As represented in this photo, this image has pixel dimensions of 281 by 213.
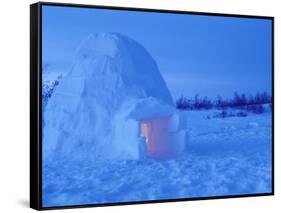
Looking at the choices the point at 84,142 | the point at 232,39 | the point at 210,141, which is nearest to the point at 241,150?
the point at 210,141

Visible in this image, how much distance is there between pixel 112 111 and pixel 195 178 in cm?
141

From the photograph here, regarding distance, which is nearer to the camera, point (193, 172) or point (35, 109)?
point (35, 109)

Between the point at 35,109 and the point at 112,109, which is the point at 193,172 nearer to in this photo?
the point at 112,109

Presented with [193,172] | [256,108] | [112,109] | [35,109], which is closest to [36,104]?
[35,109]

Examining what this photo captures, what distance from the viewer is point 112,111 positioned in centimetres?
965

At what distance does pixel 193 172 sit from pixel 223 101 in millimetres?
989

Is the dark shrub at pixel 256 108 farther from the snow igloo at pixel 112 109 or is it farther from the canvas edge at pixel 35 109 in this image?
the canvas edge at pixel 35 109

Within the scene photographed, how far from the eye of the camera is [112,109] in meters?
9.65

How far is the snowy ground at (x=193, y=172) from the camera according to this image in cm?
947

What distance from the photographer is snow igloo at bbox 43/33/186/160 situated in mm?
9438

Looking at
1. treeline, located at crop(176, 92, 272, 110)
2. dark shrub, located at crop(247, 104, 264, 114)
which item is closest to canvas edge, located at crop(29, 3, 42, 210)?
treeline, located at crop(176, 92, 272, 110)

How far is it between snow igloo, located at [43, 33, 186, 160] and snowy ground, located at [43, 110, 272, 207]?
15cm

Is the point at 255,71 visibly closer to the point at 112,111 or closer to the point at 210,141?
the point at 210,141

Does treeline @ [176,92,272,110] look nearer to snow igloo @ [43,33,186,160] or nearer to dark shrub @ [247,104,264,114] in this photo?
dark shrub @ [247,104,264,114]
